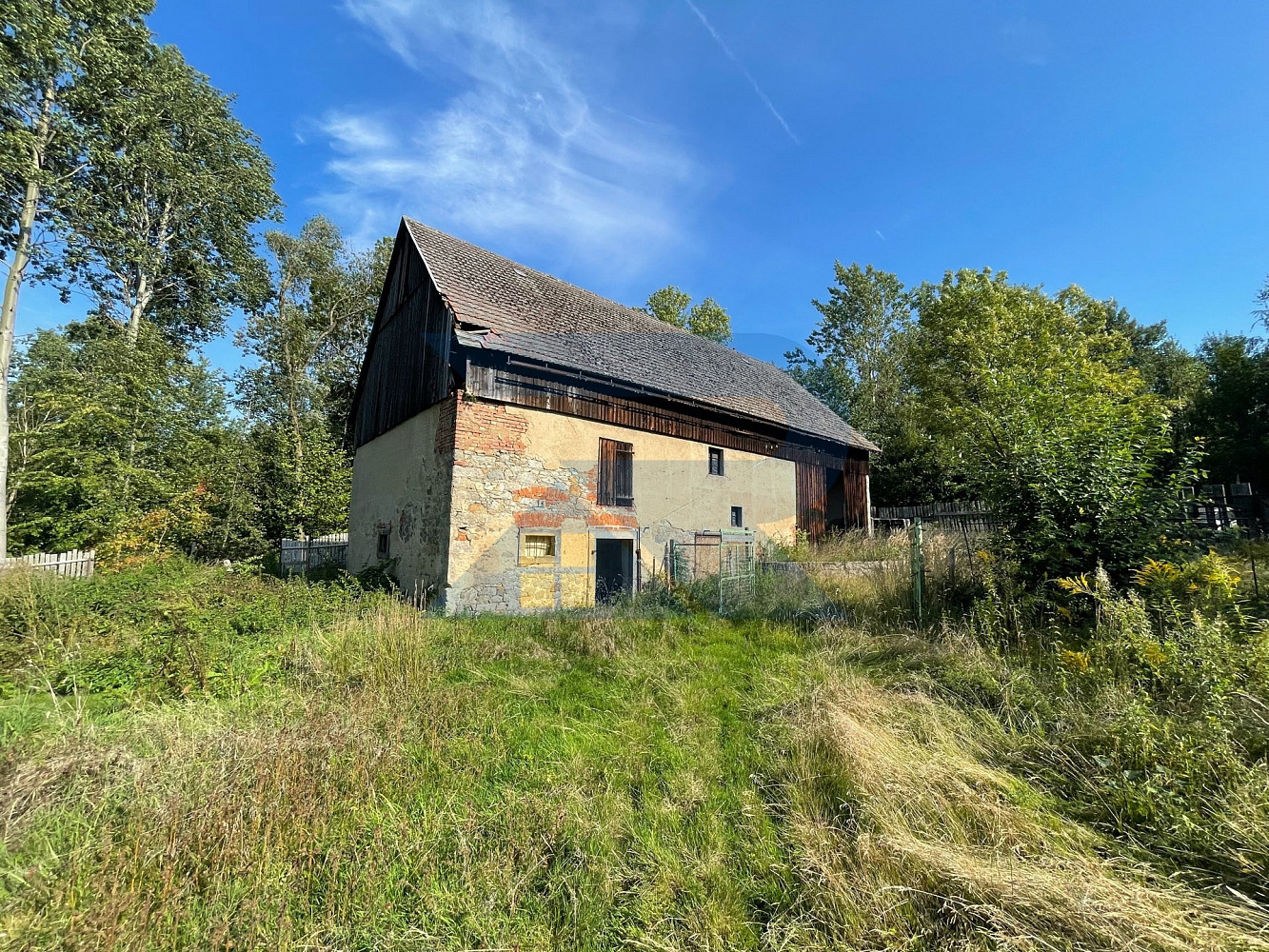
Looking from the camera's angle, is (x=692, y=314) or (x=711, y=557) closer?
(x=711, y=557)

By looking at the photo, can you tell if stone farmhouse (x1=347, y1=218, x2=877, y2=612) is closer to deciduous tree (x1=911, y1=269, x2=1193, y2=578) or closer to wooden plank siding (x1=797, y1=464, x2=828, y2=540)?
wooden plank siding (x1=797, y1=464, x2=828, y2=540)

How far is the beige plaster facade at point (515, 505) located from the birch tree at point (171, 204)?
1459 centimetres

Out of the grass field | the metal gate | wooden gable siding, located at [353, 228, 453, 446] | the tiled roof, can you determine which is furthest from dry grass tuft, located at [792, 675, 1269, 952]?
wooden gable siding, located at [353, 228, 453, 446]

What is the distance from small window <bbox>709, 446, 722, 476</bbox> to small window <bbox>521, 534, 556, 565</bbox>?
5.29 meters

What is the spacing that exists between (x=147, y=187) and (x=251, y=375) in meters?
8.11

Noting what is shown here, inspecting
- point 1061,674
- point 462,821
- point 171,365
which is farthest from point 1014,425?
point 171,365

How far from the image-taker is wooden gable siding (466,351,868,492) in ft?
32.4

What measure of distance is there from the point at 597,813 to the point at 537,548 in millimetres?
7225

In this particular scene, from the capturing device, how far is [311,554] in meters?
16.0

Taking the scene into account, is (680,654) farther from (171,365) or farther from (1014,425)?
(171,365)

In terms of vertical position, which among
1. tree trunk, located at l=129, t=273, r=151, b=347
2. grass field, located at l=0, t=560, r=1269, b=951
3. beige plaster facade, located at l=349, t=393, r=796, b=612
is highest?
tree trunk, located at l=129, t=273, r=151, b=347

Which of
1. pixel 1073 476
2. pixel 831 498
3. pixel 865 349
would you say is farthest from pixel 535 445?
pixel 865 349

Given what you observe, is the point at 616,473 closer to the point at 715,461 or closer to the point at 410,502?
the point at 715,461

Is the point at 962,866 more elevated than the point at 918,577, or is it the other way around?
the point at 918,577
